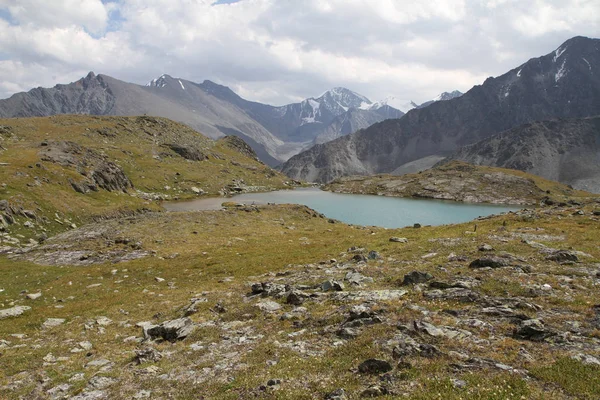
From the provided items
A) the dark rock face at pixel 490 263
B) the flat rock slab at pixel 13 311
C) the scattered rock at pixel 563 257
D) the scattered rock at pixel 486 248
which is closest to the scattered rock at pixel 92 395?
the flat rock slab at pixel 13 311

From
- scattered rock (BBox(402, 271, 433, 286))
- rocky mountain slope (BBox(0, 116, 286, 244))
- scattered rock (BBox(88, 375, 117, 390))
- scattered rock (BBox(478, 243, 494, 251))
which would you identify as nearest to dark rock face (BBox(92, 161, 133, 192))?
rocky mountain slope (BBox(0, 116, 286, 244))

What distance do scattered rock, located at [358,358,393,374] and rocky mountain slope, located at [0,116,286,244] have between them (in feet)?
182

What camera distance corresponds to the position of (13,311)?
26.1 metres

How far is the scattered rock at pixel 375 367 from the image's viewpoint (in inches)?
510

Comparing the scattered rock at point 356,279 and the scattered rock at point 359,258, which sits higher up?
the scattered rock at point 356,279

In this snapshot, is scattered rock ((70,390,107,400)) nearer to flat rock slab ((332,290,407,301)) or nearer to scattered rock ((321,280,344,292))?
flat rock slab ((332,290,407,301))

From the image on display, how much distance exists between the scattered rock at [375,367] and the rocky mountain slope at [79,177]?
2181 inches

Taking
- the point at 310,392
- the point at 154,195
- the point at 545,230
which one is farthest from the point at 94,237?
the point at 154,195

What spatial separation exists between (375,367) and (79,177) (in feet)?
299

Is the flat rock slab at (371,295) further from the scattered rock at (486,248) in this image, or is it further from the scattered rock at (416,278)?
the scattered rock at (486,248)

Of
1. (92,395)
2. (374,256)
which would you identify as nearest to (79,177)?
(374,256)

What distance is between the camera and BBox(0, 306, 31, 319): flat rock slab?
83.7 ft

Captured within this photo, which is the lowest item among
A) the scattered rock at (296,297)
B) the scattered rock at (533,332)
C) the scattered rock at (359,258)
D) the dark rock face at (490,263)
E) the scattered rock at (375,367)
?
the scattered rock at (296,297)

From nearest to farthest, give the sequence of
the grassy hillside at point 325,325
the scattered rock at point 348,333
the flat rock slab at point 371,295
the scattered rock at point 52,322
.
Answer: the grassy hillside at point 325,325 → the scattered rock at point 348,333 → the flat rock slab at point 371,295 → the scattered rock at point 52,322
